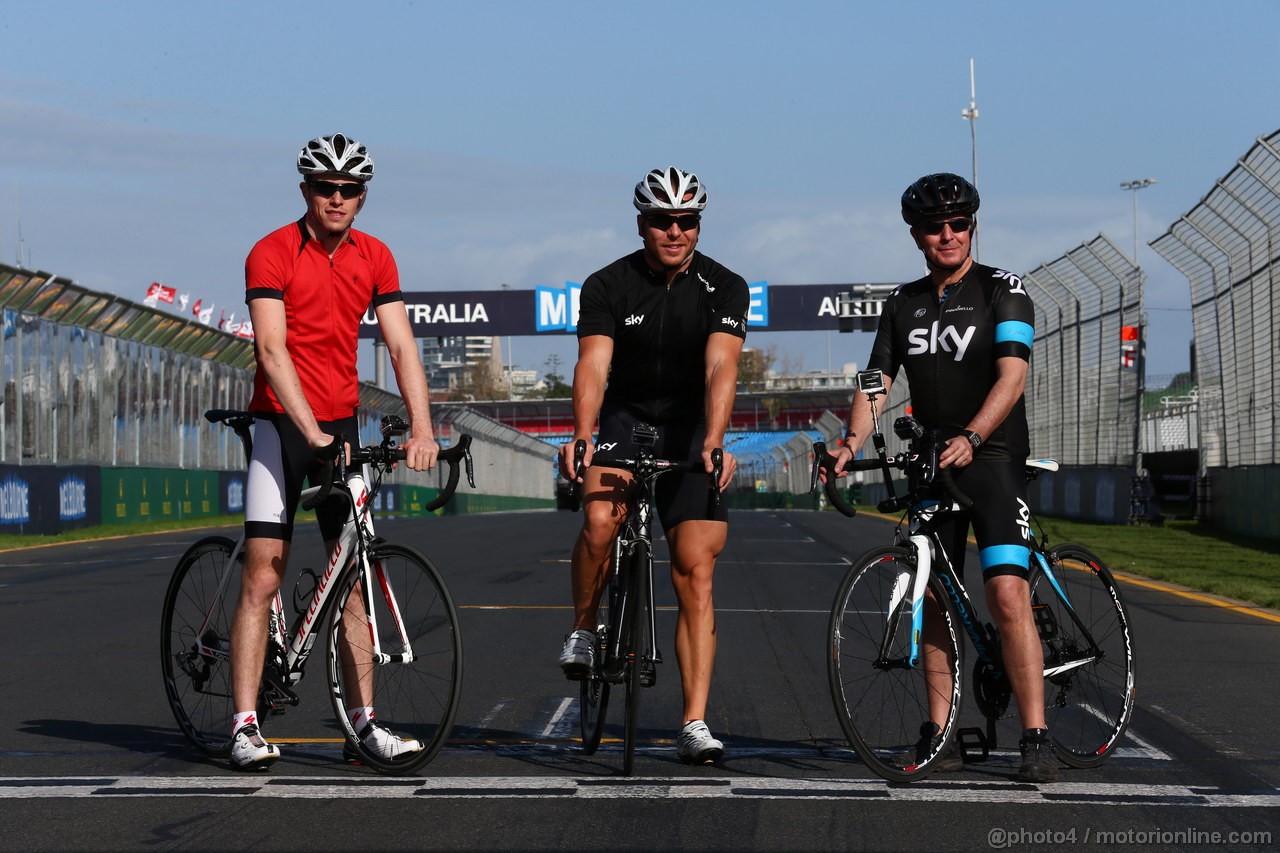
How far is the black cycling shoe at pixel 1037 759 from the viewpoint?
5.46 meters

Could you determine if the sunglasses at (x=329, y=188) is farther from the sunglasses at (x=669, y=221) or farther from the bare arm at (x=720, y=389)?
the bare arm at (x=720, y=389)

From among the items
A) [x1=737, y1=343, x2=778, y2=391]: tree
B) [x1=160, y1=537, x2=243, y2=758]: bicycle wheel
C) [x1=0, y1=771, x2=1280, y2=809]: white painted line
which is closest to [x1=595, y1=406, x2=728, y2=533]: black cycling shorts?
[x1=0, y1=771, x2=1280, y2=809]: white painted line

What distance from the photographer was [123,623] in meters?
11.6

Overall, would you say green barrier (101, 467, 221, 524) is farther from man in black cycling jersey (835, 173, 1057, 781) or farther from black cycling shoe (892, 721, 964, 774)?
black cycling shoe (892, 721, 964, 774)

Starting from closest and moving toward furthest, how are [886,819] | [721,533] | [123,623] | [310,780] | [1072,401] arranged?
1. [886,819]
2. [310,780]
3. [721,533]
4. [123,623]
5. [1072,401]

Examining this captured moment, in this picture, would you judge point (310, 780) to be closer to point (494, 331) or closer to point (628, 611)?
point (628, 611)

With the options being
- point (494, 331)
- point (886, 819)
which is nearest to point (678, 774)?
point (886, 819)

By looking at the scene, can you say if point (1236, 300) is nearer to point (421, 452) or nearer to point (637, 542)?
point (637, 542)

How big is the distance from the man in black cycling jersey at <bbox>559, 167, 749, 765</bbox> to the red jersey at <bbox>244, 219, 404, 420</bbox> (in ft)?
2.58

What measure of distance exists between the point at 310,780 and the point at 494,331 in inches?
2761

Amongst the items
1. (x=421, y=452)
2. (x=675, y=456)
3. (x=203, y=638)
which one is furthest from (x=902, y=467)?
(x=203, y=638)

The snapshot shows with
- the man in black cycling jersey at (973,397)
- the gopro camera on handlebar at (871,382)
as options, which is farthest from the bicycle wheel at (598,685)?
the gopro camera on handlebar at (871,382)

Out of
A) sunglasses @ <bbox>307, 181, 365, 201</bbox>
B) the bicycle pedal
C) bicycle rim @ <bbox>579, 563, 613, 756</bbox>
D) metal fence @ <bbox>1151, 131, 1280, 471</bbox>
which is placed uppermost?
metal fence @ <bbox>1151, 131, 1280, 471</bbox>

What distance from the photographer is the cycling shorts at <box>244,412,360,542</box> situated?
5824mm
